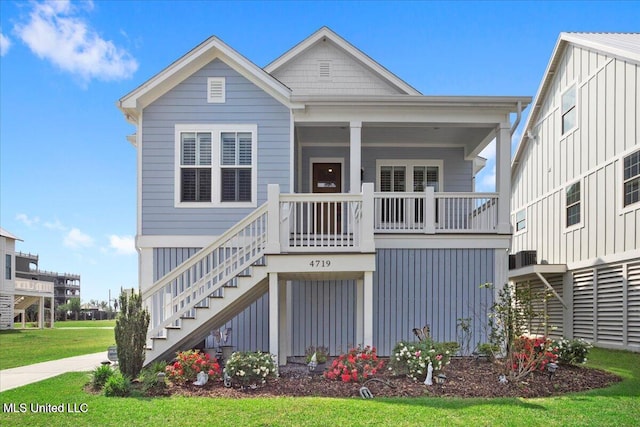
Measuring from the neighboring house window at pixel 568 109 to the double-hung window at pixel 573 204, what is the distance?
210 centimetres

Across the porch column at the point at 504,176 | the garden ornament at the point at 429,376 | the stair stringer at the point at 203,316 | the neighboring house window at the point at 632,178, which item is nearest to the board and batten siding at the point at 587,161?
the neighboring house window at the point at 632,178

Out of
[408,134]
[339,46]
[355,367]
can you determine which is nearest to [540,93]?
[339,46]

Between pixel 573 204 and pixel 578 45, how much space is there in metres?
5.22

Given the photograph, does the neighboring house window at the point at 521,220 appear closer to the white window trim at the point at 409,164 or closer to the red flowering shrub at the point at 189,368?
the white window trim at the point at 409,164

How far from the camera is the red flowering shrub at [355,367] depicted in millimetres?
8992

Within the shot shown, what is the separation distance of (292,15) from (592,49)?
944 cm

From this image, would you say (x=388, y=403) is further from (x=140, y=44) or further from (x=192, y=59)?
(x=140, y=44)

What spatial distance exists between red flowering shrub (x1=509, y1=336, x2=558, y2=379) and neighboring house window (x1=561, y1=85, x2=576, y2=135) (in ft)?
36.0

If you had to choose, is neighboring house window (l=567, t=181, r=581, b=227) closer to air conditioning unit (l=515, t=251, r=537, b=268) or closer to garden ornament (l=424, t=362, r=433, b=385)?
air conditioning unit (l=515, t=251, r=537, b=268)

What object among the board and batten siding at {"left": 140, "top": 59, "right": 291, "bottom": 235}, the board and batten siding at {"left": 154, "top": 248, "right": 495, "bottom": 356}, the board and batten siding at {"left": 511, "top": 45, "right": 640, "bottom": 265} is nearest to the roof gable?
the board and batten siding at {"left": 511, "top": 45, "right": 640, "bottom": 265}

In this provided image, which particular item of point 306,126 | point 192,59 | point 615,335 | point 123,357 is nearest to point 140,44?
point 192,59

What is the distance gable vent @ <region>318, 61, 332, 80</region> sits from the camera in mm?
15984

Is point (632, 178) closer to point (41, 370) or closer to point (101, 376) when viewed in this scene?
point (101, 376)

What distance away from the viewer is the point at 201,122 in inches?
494
